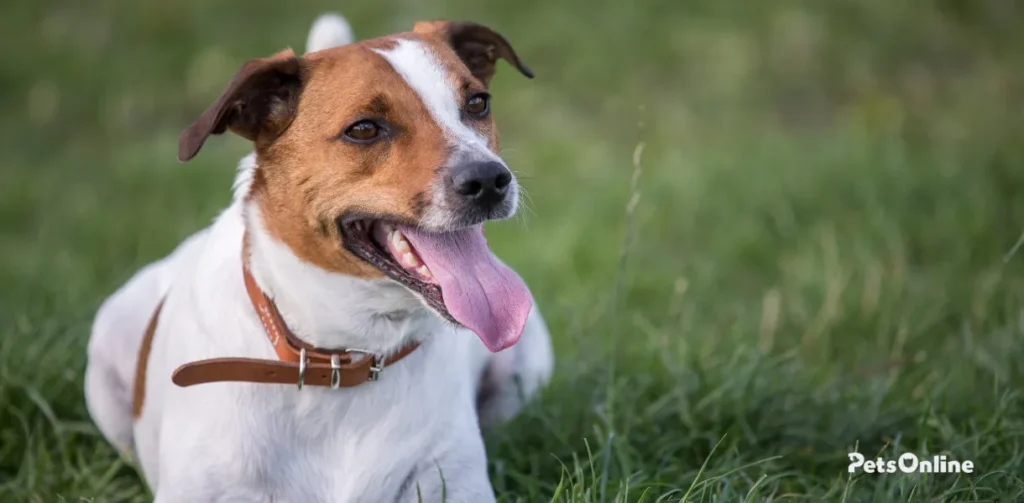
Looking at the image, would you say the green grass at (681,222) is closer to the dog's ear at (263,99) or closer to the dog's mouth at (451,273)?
the dog's mouth at (451,273)

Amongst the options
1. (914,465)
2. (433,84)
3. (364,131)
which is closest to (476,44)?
(433,84)

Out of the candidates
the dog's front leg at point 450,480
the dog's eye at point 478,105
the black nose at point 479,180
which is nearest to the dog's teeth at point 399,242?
the black nose at point 479,180

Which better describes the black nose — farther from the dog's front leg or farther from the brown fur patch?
the dog's front leg

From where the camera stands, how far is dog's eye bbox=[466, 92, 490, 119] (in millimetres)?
3514

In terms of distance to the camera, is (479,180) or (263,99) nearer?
(479,180)

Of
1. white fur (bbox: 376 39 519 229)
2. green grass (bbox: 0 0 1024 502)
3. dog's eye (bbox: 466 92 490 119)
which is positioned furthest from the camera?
green grass (bbox: 0 0 1024 502)

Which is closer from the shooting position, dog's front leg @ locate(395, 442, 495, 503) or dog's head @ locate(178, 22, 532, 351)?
dog's head @ locate(178, 22, 532, 351)

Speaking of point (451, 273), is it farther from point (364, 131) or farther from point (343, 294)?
point (364, 131)

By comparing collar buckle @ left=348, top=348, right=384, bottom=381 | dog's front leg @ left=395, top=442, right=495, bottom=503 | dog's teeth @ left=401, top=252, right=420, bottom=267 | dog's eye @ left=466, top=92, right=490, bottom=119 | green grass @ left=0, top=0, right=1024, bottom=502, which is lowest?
green grass @ left=0, top=0, right=1024, bottom=502

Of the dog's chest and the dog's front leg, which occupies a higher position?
the dog's chest

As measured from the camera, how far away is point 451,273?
10.7ft

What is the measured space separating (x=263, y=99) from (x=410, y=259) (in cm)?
71

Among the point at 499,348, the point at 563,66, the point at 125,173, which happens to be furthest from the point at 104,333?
the point at 563,66

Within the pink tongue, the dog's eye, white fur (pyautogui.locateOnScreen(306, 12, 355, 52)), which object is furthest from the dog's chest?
white fur (pyautogui.locateOnScreen(306, 12, 355, 52))
